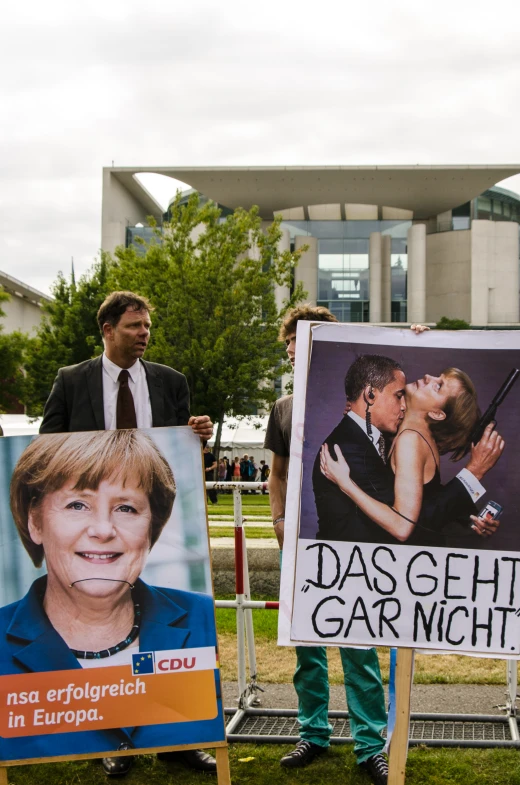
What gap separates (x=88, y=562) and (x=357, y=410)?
1.30 m

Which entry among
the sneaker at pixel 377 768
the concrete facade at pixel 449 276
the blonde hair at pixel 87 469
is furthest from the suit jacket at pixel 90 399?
the concrete facade at pixel 449 276

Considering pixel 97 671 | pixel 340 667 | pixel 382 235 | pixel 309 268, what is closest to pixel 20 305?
pixel 309 268

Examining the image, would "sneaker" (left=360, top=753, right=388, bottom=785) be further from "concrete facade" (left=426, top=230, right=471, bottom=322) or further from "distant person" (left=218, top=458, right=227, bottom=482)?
"concrete facade" (left=426, top=230, right=471, bottom=322)

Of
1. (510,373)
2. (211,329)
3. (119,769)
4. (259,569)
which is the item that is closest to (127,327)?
(510,373)

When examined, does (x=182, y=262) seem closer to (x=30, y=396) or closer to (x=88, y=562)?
(x=30, y=396)

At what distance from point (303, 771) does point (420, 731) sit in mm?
896

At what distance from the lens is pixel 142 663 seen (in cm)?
346

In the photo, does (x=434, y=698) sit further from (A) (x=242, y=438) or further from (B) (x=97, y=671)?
(A) (x=242, y=438)

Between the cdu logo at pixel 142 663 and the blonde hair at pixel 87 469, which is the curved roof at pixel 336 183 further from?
the cdu logo at pixel 142 663

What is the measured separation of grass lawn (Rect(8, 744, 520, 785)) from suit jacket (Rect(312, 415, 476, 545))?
1355mm

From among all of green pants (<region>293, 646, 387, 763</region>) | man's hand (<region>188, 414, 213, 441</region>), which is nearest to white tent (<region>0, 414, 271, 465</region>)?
green pants (<region>293, 646, 387, 763</region>)

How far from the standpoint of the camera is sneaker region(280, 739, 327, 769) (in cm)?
411

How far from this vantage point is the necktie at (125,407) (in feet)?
13.9

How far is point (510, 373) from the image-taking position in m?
3.38
